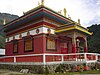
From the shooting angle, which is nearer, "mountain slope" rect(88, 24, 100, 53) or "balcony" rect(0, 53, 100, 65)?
"balcony" rect(0, 53, 100, 65)

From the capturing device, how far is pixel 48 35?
16406 mm

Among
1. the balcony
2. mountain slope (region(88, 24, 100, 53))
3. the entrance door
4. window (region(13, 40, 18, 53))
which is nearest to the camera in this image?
the balcony

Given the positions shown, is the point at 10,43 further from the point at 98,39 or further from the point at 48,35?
the point at 98,39

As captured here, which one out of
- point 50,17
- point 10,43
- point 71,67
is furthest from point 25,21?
point 71,67

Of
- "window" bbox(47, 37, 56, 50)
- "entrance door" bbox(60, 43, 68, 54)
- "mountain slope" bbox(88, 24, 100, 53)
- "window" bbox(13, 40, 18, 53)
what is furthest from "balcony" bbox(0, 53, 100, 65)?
"mountain slope" bbox(88, 24, 100, 53)

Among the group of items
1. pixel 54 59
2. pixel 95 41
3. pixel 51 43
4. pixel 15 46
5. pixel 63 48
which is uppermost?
pixel 95 41

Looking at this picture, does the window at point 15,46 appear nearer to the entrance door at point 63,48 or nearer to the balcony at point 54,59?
the balcony at point 54,59

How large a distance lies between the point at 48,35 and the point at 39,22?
1.59 meters

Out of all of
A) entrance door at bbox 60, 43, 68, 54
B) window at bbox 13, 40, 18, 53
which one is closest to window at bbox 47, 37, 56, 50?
entrance door at bbox 60, 43, 68, 54

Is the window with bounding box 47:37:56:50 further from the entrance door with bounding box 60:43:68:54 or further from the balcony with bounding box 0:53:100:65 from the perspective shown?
the balcony with bounding box 0:53:100:65

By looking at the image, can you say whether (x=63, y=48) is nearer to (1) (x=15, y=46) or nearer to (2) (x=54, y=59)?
(2) (x=54, y=59)

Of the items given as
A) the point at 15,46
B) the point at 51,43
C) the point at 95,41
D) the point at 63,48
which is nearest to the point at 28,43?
the point at 51,43

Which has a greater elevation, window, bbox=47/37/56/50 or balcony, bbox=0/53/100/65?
window, bbox=47/37/56/50

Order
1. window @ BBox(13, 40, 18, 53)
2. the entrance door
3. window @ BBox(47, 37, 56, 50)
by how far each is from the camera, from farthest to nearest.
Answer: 1. window @ BBox(13, 40, 18, 53)
2. the entrance door
3. window @ BBox(47, 37, 56, 50)
